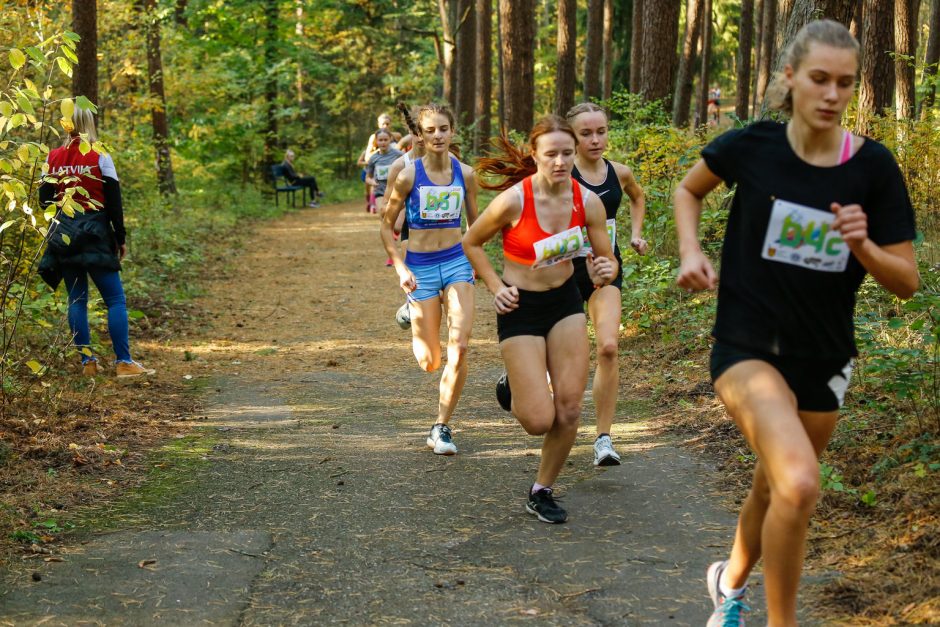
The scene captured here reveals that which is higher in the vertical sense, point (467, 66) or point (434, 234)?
point (467, 66)

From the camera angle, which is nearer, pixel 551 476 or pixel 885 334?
pixel 551 476

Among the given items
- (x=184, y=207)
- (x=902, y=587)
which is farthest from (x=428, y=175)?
(x=184, y=207)

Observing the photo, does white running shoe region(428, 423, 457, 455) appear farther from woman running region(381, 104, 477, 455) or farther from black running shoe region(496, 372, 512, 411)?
black running shoe region(496, 372, 512, 411)

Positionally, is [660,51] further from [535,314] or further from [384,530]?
[384,530]

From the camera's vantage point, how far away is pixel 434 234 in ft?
24.1

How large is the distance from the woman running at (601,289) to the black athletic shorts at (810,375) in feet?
9.71

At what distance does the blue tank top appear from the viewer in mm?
7336

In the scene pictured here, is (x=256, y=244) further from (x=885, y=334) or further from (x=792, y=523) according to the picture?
(x=792, y=523)

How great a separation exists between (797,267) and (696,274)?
0.35 m

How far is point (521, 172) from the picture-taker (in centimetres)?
639

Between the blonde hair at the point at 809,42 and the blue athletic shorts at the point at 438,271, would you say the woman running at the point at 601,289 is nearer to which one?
the blue athletic shorts at the point at 438,271

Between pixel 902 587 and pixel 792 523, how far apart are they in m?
1.17

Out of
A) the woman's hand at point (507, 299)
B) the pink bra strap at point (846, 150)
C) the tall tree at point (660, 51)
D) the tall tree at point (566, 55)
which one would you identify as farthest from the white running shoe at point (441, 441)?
the tall tree at point (566, 55)

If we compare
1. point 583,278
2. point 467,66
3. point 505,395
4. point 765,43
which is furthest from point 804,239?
point 765,43
